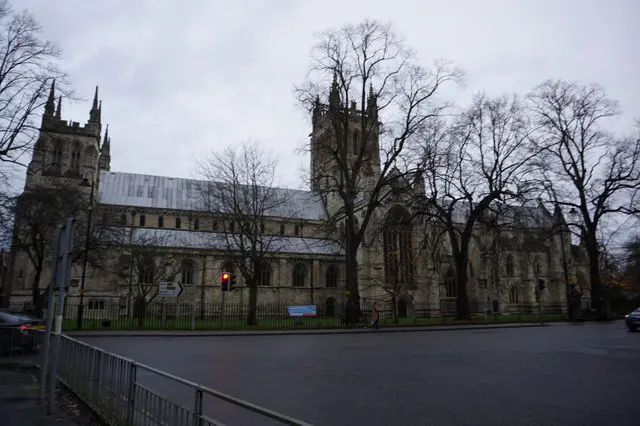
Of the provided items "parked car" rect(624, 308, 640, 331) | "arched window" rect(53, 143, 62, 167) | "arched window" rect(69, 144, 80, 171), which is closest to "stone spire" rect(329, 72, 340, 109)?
"parked car" rect(624, 308, 640, 331)

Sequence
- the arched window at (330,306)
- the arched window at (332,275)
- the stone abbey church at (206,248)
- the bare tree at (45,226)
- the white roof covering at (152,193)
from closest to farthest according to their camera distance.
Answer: the bare tree at (45,226)
the stone abbey church at (206,248)
the white roof covering at (152,193)
the arched window at (330,306)
the arched window at (332,275)

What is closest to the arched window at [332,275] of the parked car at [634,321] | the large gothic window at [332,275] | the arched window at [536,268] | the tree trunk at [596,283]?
the large gothic window at [332,275]

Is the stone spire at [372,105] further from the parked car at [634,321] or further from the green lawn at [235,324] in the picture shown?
the parked car at [634,321]

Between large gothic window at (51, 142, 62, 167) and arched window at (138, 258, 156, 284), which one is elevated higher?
large gothic window at (51, 142, 62, 167)

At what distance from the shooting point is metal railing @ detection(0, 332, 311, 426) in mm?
3855

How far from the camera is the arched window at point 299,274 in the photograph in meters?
47.2

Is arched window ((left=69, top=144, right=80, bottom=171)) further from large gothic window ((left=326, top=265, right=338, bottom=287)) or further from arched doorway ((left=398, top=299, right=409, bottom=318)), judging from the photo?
arched doorway ((left=398, top=299, right=409, bottom=318))

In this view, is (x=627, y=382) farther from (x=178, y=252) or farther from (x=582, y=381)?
(x=178, y=252)

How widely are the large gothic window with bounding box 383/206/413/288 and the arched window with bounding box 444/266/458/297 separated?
1046cm

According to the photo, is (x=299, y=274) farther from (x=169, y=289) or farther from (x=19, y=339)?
(x=19, y=339)

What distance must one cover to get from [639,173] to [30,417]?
125 feet

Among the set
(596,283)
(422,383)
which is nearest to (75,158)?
(422,383)

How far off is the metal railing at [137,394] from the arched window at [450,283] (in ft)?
166

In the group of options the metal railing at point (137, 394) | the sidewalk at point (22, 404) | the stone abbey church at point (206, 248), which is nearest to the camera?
the metal railing at point (137, 394)
